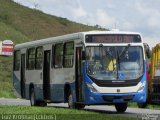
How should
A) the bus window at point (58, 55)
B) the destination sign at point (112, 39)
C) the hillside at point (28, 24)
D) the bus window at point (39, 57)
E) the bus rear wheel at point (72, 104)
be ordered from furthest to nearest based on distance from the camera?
the hillside at point (28, 24), the bus window at point (39, 57), the bus window at point (58, 55), the bus rear wheel at point (72, 104), the destination sign at point (112, 39)

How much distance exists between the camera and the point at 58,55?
29641 millimetres

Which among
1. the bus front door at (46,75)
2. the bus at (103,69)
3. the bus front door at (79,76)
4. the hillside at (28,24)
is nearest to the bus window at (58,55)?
the bus at (103,69)

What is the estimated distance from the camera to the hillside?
84.7 m

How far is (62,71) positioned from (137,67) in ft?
11.8

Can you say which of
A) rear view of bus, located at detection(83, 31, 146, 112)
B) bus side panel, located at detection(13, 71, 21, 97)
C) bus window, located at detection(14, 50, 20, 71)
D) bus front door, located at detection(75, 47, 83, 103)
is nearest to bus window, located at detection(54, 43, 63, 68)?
bus front door, located at detection(75, 47, 83, 103)

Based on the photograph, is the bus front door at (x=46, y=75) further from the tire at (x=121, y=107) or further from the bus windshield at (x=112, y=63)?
the bus windshield at (x=112, y=63)

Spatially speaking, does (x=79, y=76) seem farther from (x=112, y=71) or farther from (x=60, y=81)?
(x=60, y=81)

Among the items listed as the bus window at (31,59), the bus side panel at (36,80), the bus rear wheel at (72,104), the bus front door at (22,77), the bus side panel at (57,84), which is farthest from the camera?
the bus front door at (22,77)

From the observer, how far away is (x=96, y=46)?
26.8 meters

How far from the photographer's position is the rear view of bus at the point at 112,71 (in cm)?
2647

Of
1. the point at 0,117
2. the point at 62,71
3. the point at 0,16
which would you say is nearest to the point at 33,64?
the point at 62,71

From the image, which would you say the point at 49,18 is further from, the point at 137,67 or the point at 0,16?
the point at 137,67

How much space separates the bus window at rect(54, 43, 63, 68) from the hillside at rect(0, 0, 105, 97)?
47654mm

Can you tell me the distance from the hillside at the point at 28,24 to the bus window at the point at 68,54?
161 feet
